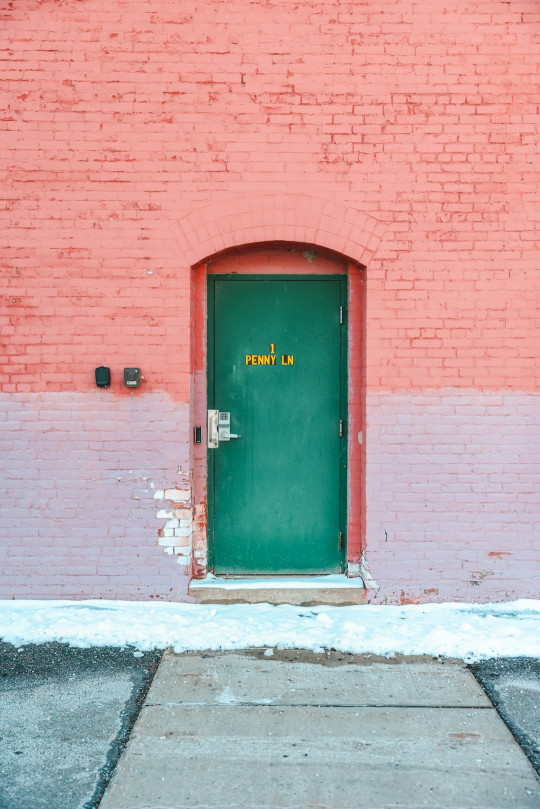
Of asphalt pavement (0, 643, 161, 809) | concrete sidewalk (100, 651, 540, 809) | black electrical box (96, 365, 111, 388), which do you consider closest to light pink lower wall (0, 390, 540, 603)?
black electrical box (96, 365, 111, 388)

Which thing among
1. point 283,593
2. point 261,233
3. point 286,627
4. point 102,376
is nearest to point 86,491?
point 102,376

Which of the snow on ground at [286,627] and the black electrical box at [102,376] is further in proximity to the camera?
the black electrical box at [102,376]

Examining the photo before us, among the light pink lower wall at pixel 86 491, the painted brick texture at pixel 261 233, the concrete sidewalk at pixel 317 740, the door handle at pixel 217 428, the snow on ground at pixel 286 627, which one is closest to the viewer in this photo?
the concrete sidewalk at pixel 317 740

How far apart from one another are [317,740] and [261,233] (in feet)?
11.0

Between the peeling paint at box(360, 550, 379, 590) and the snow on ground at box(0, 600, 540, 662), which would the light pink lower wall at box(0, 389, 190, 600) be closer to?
the snow on ground at box(0, 600, 540, 662)

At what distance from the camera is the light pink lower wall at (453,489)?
5113 millimetres

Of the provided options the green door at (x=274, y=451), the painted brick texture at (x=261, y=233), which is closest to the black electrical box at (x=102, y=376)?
the painted brick texture at (x=261, y=233)

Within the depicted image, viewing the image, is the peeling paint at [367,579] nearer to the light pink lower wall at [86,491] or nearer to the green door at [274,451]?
the green door at [274,451]

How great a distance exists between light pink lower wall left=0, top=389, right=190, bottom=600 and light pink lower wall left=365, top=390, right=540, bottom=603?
151 centimetres

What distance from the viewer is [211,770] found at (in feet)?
10.4

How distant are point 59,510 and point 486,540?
318 centimetres

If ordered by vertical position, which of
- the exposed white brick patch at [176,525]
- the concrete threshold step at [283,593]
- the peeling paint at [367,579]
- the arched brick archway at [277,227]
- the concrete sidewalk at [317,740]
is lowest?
the concrete sidewalk at [317,740]

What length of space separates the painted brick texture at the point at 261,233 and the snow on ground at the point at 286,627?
183 mm

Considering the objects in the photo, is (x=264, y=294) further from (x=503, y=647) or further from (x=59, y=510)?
(x=503, y=647)
